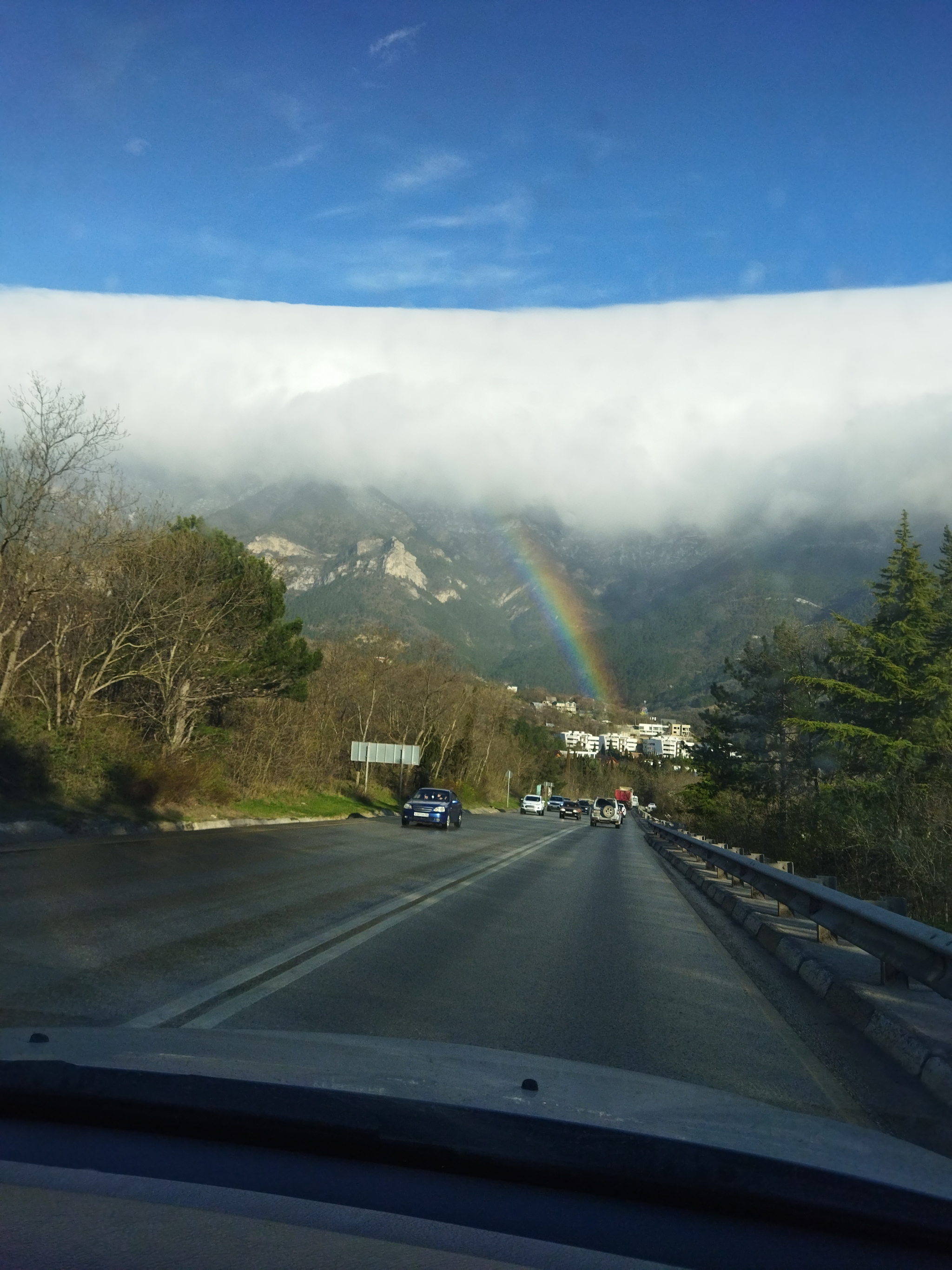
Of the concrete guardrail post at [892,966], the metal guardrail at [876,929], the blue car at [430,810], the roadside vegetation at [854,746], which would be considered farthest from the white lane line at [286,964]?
the blue car at [430,810]

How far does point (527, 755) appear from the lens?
134125mm

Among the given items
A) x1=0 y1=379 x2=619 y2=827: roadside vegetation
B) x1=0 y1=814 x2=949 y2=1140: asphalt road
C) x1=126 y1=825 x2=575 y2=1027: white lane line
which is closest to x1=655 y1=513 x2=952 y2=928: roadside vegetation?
x1=0 y1=814 x2=949 y2=1140: asphalt road

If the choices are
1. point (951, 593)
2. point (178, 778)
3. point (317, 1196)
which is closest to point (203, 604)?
point (178, 778)

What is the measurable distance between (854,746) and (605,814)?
29.1m

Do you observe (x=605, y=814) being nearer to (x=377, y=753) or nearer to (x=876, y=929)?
(x=377, y=753)

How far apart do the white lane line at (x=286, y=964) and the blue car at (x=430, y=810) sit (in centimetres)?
2252

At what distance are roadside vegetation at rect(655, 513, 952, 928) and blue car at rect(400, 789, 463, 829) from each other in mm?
11073

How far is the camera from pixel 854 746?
43625 mm

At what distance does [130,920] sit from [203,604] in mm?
22898

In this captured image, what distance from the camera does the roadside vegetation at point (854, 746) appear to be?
62.0 ft

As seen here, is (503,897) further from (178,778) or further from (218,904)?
(178,778)

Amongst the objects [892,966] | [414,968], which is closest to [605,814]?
[414,968]

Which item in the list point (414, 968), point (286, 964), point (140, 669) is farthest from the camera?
point (140, 669)

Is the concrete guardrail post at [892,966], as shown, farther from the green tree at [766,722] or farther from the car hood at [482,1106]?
the green tree at [766,722]
